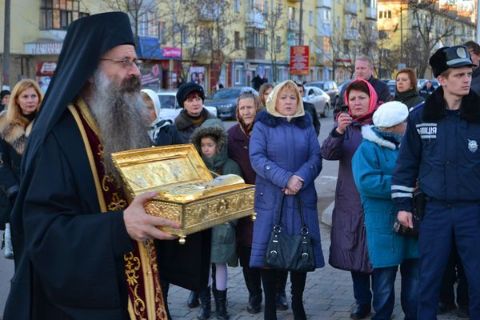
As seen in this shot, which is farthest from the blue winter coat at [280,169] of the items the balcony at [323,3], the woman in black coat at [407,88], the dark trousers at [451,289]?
the balcony at [323,3]

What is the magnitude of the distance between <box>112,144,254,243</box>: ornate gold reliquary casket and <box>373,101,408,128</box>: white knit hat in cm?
274

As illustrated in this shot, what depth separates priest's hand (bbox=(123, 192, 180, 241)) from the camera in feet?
8.50

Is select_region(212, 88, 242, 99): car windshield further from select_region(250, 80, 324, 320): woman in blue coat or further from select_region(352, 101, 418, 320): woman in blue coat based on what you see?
select_region(352, 101, 418, 320): woman in blue coat

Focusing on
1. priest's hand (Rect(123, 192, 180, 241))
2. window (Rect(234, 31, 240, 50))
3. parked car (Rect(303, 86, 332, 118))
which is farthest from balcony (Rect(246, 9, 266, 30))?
priest's hand (Rect(123, 192, 180, 241))

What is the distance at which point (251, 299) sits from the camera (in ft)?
20.9

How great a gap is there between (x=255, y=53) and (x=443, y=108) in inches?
2106

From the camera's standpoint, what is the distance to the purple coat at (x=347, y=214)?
19.5 ft

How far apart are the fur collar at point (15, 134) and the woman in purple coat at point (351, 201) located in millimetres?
2794

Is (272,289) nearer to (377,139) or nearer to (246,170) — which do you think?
(246,170)

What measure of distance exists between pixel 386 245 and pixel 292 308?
3.52 feet

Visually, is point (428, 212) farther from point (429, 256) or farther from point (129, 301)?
point (129, 301)

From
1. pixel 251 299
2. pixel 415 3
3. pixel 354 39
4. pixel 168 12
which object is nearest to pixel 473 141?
pixel 251 299

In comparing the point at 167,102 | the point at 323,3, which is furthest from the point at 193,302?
the point at 323,3

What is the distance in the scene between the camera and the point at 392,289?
5.70m
